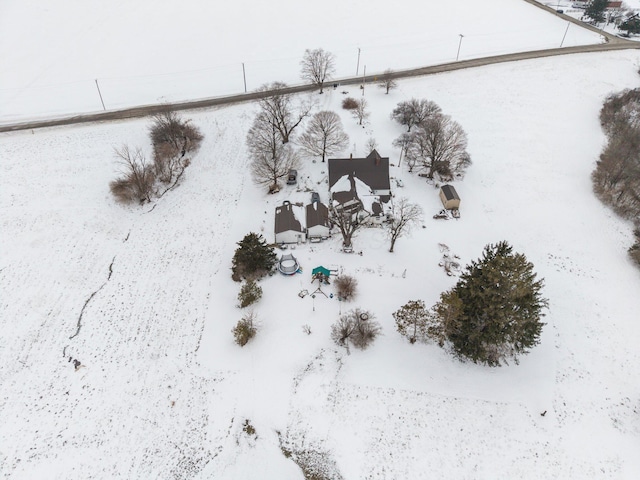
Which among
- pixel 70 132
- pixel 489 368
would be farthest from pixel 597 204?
pixel 70 132

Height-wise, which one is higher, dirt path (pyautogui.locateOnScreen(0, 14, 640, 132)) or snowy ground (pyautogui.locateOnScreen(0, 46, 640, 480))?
dirt path (pyautogui.locateOnScreen(0, 14, 640, 132))

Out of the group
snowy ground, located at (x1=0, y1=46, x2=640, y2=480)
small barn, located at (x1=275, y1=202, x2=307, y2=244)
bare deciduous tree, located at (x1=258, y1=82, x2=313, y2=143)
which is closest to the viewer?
snowy ground, located at (x1=0, y1=46, x2=640, y2=480)

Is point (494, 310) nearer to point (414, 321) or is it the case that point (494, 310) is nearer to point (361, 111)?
point (414, 321)

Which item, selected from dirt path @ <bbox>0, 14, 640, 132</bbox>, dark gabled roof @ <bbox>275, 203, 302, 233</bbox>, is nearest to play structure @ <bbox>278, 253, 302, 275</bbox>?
dark gabled roof @ <bbox>275, 203, 302, 233</bbox>

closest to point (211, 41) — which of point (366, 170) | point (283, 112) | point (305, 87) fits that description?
point (305, 87)

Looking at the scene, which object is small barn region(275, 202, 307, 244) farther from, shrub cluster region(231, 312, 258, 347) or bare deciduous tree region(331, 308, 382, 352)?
bare deciduous tree region(331, 308, 382, 352)

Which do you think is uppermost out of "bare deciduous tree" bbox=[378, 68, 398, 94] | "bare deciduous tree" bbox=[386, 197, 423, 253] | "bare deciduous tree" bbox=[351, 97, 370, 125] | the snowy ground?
"bare deciduous tree" bbox=[378, 68, 398, 94]

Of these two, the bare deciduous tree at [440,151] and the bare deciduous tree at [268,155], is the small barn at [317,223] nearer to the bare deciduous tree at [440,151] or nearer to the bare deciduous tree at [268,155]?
the bare deciduous tree at [268,155]
